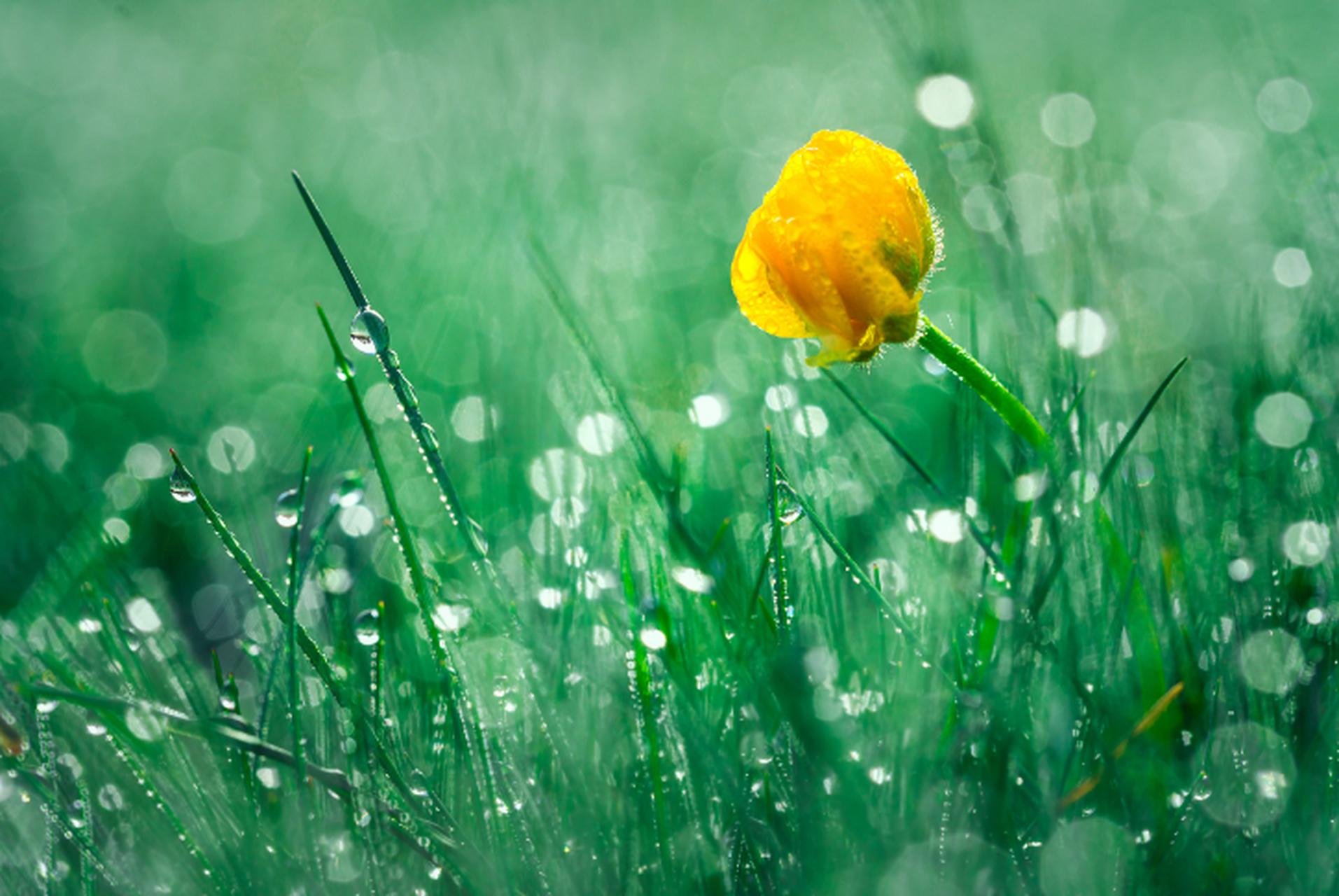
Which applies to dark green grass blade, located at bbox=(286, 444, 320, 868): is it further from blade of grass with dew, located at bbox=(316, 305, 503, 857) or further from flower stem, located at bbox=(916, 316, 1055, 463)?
flower stem, located at bbox=(916, 316, 1055, 463)

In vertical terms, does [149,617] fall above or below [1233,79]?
below

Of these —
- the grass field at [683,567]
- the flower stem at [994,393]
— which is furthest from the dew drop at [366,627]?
the flower stem at [994,393]

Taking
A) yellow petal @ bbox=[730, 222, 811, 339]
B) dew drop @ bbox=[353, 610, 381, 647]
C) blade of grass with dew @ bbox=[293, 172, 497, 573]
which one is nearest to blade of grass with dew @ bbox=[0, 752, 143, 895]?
dew drop @ bbox=[353, 610, 381, 647]

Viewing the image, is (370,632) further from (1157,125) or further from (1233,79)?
(1233,79)

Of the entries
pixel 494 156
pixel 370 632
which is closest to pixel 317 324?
pixel 494 156

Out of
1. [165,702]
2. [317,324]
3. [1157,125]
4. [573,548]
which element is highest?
[1157,125]

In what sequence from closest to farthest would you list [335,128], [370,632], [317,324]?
[370,632], [317,324], [335,128]

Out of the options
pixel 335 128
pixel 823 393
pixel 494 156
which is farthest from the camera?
pixel 335 128
